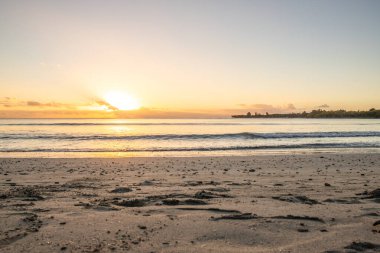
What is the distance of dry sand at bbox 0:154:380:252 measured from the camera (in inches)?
152

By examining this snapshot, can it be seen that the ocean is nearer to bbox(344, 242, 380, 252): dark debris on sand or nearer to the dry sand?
the dry sand

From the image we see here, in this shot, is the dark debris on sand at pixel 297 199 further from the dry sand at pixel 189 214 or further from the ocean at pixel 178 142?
the ocean at pixel 178 142

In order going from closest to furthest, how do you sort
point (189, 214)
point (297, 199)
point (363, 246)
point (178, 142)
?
point (363, 246), point (189, 214), point (297, 199), point (178, 142)

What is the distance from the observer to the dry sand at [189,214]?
152 inches

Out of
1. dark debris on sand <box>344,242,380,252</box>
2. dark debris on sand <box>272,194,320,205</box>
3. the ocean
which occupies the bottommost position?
the ocean

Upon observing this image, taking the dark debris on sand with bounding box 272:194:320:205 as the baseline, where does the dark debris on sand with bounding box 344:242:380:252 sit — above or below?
above

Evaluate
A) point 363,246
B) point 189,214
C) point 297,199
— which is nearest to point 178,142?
point 297,199

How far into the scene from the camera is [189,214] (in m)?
5.12

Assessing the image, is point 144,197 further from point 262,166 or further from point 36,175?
point 262,166

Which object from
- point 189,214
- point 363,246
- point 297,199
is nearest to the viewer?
point 363,246

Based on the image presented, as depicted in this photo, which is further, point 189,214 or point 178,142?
point 178,142

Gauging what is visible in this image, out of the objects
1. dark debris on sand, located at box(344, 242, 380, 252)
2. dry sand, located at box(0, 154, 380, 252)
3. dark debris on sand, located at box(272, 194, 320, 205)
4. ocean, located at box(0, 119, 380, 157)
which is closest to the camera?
dark debris on sand, located at box(344, 242, 380, 252)

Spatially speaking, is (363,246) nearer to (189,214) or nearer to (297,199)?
(189,214)

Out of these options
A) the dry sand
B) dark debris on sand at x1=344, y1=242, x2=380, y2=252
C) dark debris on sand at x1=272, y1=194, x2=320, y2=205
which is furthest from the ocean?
dark debris on sand at x1=344, y1=242, x2=380, y2=252
